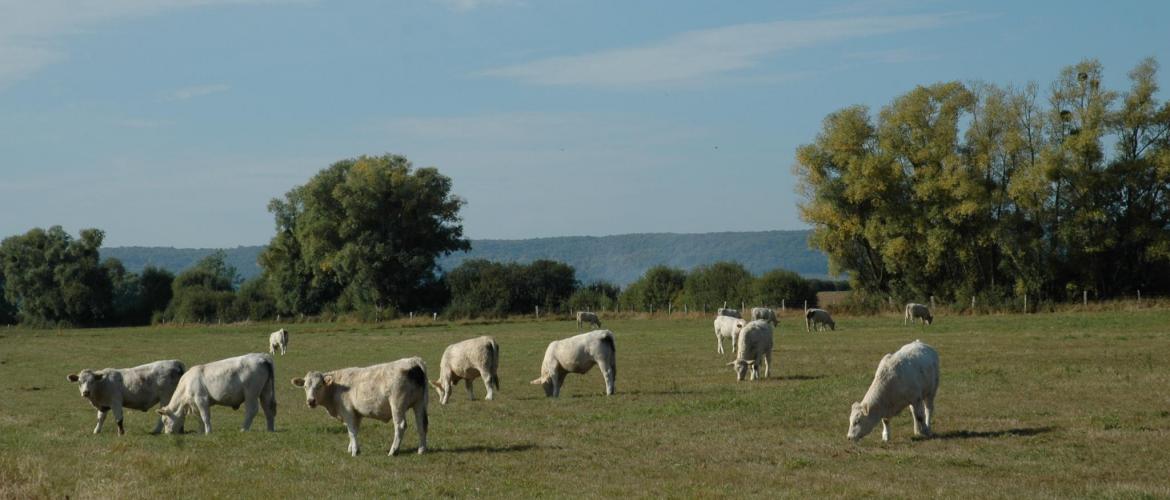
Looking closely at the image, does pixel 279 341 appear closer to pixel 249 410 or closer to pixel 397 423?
pixel 249 410

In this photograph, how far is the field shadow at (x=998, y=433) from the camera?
17719mm

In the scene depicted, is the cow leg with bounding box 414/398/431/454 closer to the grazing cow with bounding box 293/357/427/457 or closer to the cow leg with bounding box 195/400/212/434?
the grazing cow with bounding box 293/357/427/457

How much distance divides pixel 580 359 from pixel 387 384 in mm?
9269

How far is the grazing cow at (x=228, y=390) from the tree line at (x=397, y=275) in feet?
205

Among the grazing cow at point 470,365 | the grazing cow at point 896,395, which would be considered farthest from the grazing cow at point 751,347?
the grazing cow at point 896,395

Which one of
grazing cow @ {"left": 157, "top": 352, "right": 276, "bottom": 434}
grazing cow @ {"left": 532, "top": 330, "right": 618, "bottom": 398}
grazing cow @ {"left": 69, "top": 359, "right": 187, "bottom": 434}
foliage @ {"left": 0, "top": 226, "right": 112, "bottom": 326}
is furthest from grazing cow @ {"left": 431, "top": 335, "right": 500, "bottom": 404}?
foliage @ {"left": 0, "top": 226, "right": 112, "bottom": 326}

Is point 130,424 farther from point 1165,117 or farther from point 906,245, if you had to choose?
point 1165,117

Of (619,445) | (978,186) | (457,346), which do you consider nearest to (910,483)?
(619,445)

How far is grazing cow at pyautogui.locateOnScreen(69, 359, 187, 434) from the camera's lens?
22.0 meters

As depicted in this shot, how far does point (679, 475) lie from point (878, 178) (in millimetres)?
57668

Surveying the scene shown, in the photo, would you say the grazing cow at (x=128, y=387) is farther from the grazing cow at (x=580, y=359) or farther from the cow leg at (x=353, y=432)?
the grazing cow at (x=580, y=359)

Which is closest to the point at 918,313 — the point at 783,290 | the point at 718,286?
the point at 783,290

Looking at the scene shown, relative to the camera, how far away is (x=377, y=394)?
17781 millimetres

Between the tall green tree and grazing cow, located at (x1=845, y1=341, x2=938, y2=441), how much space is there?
72614 millimetres
